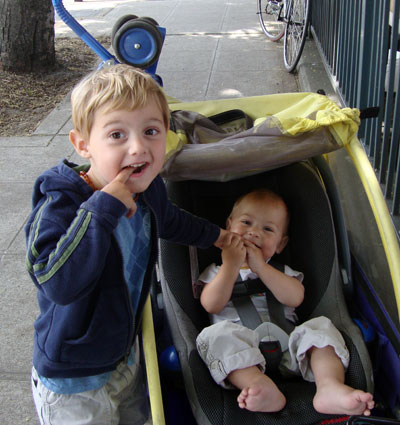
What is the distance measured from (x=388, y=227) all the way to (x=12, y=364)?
203 cm

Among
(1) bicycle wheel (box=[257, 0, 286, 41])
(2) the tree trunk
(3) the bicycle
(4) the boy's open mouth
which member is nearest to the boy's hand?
(4) the boy's open mouth

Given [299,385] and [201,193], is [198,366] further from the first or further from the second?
[201,193]

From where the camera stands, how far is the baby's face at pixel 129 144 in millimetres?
1609

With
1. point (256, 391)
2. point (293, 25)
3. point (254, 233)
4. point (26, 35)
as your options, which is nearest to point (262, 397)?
point (256, 391)

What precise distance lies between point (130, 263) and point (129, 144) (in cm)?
49

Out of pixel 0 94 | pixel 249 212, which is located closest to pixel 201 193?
pixel 249 212

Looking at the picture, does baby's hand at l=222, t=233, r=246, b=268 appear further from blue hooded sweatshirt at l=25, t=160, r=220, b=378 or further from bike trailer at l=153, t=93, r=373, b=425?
blue hooded sweatshirt at l=25, t=160, r=220, b=378

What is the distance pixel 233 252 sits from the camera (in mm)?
2250

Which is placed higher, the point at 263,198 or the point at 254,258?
the point at 263,198

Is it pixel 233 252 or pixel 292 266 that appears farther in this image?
pixel 292 266

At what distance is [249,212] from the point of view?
8.04 feet

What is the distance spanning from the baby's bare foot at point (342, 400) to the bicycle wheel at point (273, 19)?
18.2ft

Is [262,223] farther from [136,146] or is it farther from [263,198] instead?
[136,146]

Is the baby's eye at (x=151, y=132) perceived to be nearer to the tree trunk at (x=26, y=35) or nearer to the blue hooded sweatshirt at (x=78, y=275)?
Result: the blue hooded sweatshirt at (x=78, y=275)
